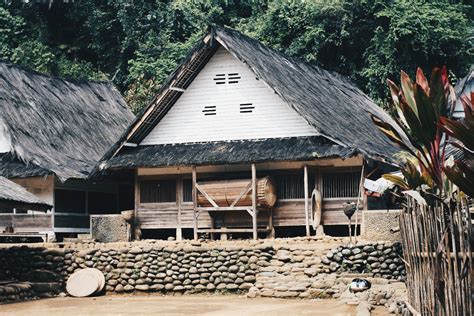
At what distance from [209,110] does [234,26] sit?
1552 cm

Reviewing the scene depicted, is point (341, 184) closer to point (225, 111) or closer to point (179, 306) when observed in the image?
point (225, 111)

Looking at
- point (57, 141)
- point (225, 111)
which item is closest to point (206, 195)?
point (225, 111)

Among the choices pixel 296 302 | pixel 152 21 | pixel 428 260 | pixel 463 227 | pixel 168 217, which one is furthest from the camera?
pixel 152 21

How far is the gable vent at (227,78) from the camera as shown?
2677 centimetres

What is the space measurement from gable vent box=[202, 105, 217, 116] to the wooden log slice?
1909 mm

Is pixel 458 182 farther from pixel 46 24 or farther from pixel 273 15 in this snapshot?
pixel 46 24

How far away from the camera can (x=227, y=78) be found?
88.1 feet

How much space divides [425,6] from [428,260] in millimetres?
27218

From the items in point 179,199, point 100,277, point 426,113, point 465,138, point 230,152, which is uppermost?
point 230,152

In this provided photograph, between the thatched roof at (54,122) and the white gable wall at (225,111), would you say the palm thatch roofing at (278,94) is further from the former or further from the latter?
the thatched roof at (54,122)

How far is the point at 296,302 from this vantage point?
2023 cm

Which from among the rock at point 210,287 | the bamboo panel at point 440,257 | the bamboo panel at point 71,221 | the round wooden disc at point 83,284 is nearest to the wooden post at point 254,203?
the rock at point 210,287

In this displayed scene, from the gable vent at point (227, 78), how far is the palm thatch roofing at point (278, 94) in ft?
1.83

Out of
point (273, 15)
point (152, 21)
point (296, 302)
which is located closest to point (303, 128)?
point (296, 302)
